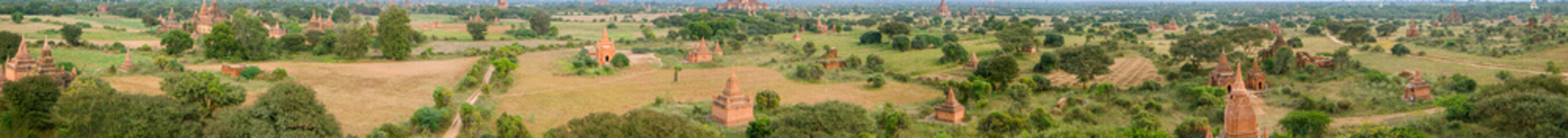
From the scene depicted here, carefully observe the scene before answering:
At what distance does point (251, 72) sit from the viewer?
37.8m

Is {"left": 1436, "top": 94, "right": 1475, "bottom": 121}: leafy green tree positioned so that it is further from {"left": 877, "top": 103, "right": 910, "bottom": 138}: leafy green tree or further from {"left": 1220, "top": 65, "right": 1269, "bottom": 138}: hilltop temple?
{"left": 877, "top": 103, "right": 910, "bottom": 138}: leafy green tree

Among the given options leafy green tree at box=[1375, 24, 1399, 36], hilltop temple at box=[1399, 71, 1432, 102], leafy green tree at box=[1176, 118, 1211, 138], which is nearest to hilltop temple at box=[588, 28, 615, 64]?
leafy green tree at box=[1176, 118, 1211, 138]

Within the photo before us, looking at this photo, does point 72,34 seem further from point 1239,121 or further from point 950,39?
point 1239,121

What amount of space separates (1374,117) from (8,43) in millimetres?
42720

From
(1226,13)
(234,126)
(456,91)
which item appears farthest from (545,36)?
(1226,13)

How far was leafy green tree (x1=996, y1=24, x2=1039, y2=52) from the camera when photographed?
51.5 meters

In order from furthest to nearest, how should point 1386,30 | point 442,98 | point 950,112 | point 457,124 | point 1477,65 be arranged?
point 1386,30
point 1477,65
point 442,98
point 950,112
point 457,124

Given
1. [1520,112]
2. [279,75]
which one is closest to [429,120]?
[279,75]

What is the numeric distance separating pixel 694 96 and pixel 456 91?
685 cm

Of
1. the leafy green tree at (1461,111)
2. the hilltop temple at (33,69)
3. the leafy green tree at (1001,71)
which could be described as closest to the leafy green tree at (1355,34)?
the leafy green tree at (1001,71)

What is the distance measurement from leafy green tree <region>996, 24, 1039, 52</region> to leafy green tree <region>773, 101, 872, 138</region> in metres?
29.7

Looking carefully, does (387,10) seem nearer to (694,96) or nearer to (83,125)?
(694,96)

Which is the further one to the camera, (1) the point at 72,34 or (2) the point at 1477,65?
(1) the point at 72,34

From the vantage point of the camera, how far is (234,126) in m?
19.8
